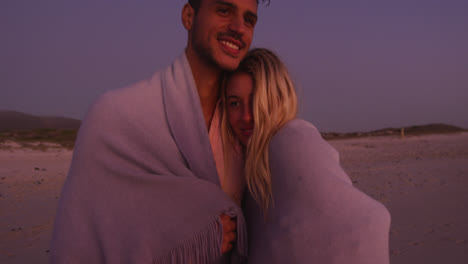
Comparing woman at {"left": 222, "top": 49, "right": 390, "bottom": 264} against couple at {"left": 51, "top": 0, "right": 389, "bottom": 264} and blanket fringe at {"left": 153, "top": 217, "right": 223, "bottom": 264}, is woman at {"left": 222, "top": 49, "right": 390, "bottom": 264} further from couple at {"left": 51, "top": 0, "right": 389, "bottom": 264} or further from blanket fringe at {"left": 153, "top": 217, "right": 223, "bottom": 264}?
blanket fringe at {"left": 153, "top": 217, "right": 223, "bottom": 264}

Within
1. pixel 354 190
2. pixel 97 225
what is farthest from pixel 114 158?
pixel 354 190

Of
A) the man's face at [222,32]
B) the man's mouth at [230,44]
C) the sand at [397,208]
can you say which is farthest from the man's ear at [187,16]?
the sand at [397,208]

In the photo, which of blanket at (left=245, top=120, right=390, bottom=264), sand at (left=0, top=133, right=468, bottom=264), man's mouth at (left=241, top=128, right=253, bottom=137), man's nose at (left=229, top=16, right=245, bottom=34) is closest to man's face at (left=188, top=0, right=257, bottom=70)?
man's nose at (left=229, top=16, right=245, bottom=34)

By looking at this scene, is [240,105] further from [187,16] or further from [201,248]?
[201,248]

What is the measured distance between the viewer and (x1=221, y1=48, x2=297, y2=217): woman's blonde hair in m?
2.16

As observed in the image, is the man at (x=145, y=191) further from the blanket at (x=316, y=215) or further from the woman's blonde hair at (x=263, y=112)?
the blanket at (x=316, y=215)

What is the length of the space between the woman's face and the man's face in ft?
0.37

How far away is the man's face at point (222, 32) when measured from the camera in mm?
2412

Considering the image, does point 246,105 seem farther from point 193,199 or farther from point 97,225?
point 97,225

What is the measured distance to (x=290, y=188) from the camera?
6.26 feet

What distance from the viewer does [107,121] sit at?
7.21ft

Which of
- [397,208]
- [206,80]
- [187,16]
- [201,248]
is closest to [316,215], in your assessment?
[201,248]

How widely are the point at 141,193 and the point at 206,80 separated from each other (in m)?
0.90

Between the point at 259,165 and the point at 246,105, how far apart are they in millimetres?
479
